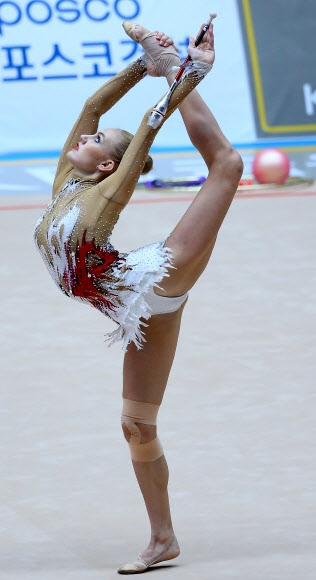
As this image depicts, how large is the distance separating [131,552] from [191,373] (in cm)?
170

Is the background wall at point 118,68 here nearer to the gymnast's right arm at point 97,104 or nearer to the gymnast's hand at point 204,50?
the gymnast's right arm at point 97,104

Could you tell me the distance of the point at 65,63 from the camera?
9086 mm

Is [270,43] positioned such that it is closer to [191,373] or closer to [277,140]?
[277,140]

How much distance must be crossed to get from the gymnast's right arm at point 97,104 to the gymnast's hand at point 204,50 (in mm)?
287

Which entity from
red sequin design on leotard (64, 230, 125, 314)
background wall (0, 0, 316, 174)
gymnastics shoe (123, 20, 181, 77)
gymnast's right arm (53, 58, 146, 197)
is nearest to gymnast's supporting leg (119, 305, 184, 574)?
red sequin design on leotard (64, 230, 125, 314)

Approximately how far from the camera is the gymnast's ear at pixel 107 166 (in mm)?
3223

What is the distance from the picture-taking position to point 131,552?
3.44 m

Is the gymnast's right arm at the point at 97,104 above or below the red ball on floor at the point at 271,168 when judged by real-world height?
below

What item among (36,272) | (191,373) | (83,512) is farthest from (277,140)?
(83,512)

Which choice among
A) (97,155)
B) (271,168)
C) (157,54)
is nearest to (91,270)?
(97,155)

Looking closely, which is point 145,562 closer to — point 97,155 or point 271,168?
point 97,155

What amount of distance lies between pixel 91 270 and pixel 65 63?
20.4 ft

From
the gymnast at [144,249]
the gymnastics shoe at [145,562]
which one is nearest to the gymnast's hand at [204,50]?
the gymnast at [144,249]

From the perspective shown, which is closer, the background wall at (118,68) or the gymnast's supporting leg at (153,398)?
the gymnast's supporting leg at (153,398)
